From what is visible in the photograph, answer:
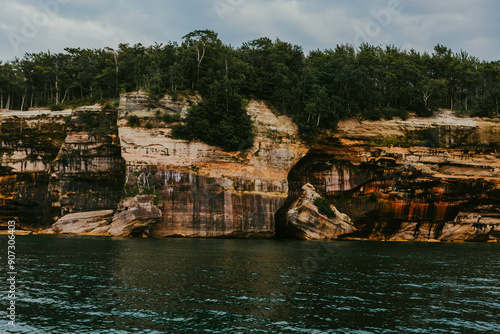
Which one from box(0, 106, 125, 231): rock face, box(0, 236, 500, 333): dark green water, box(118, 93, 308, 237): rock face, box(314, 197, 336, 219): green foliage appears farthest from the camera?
box(0, 106, 125, 231): rock face

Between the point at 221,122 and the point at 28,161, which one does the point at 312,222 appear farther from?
the point at 28,161

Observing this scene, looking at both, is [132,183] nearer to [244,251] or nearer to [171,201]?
[171,201]

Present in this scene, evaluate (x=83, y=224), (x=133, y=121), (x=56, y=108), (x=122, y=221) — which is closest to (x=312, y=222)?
(x=122, y=221)

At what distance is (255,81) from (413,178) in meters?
27.6

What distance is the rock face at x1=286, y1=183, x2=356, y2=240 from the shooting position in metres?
50.2

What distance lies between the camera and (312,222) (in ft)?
165

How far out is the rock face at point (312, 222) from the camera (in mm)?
50250

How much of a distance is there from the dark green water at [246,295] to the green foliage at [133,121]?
85.2 ft

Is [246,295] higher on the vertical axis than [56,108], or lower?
lower

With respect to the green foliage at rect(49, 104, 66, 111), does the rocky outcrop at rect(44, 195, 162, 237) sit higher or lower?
lower

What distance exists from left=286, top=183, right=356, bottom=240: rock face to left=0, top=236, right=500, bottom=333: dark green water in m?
20.5

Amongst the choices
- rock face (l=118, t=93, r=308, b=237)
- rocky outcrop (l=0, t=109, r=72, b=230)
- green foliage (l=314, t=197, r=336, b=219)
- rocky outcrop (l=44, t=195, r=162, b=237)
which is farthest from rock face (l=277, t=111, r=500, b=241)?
rocky outcrop (l=0, t=109, r=72, b=230)

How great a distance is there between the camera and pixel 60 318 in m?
13.9

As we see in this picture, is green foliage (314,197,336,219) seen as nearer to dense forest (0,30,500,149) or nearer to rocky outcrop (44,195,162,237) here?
dense forest (0,30,500,149)
